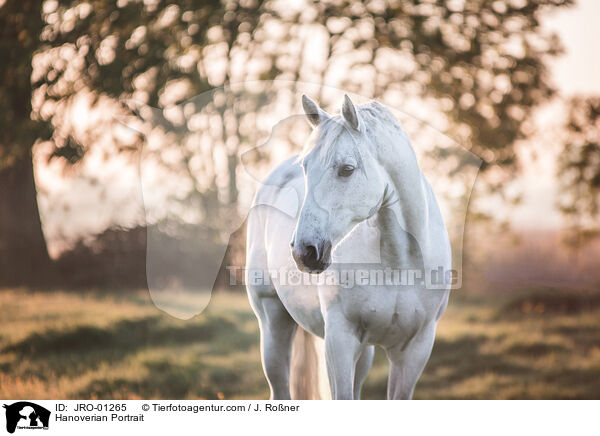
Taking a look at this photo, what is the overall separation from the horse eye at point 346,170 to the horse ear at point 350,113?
134 mm

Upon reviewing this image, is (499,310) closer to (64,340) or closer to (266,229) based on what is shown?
(266,229)

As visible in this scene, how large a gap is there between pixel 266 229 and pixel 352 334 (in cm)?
72

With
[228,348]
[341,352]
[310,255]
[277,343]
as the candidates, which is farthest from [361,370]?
[228,348]

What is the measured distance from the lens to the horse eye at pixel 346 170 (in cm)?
168

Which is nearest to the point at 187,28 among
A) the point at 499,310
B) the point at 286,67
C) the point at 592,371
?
the point at 286,67

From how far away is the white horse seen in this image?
Answer: 5.51ft

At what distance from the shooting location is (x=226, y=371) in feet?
14.9

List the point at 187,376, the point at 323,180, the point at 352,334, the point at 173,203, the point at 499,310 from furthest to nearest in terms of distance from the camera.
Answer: the point at 499,310, the point at 187,376, the point at 173,203, the point at 352,334, the point at 323,180

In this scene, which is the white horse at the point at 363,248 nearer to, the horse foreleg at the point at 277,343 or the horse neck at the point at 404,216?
the horse neck at the point at 404,216
